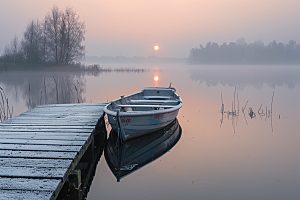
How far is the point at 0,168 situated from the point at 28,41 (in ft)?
112

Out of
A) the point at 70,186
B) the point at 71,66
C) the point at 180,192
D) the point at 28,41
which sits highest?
the point at 28,41

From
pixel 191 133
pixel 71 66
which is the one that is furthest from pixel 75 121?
pixel 71 66

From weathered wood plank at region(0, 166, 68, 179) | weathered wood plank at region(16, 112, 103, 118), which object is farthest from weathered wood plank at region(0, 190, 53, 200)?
weathered wood plank at region(16, 112, 103, 118)

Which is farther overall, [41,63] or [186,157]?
[41,63]

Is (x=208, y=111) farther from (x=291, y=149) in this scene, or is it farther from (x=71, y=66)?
(x=71, y=66)

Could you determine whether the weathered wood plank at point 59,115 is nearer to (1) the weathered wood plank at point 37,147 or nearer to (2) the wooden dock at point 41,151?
(2) the wooden dock at point 41,151

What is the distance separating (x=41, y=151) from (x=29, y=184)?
100 cm

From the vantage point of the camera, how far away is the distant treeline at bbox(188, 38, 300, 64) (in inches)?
3812

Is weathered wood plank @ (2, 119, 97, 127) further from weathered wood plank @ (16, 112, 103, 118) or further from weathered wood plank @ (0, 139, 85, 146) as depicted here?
weathered wood plank @ (0, 139, 85, 146)

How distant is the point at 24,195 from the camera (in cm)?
229

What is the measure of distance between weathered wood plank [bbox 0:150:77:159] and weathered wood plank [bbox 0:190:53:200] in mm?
856

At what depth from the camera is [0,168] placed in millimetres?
2836

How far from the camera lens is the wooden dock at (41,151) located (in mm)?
2453

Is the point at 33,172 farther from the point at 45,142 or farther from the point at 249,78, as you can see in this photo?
the point at 249,78
